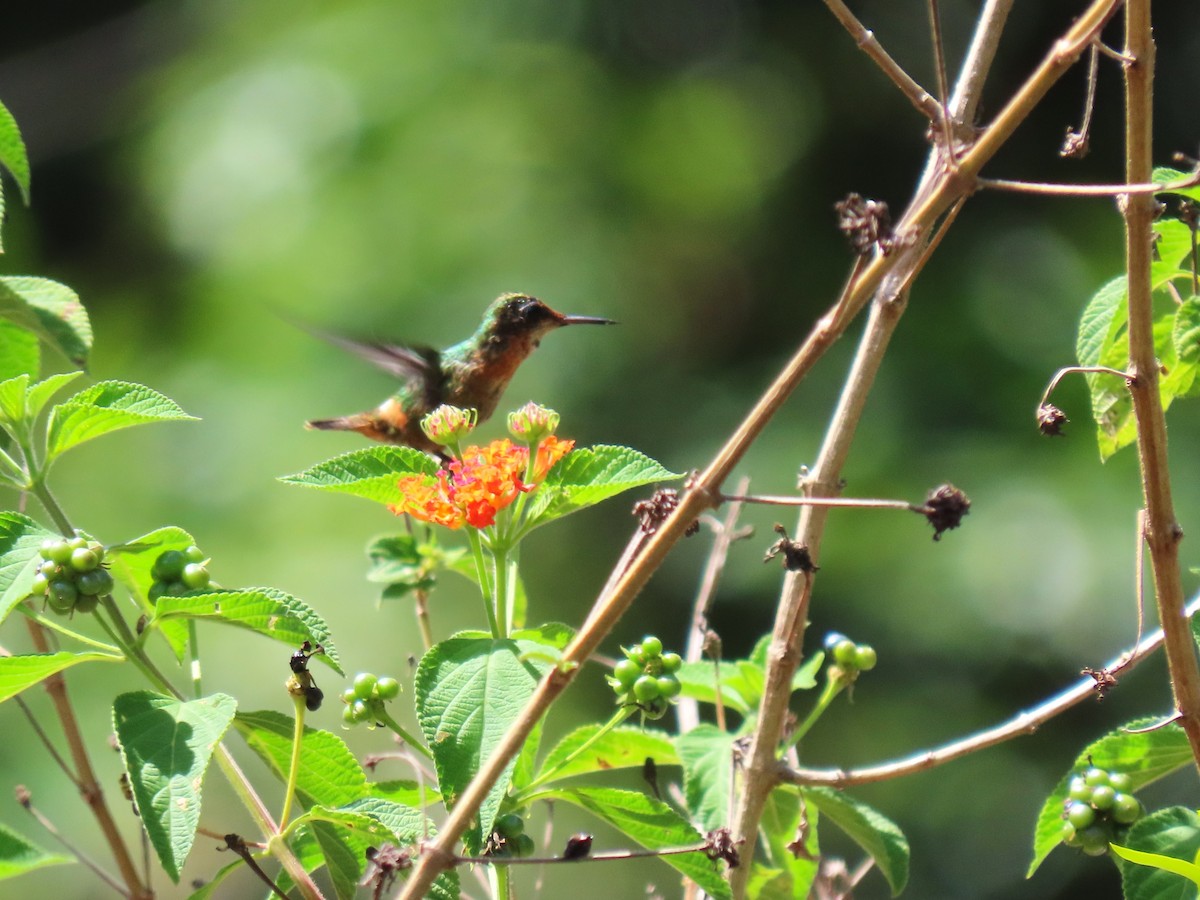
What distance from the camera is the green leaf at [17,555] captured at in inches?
47.1

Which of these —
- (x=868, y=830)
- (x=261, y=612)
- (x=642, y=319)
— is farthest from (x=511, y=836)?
(x=642, y=319)

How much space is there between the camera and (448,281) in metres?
5.81

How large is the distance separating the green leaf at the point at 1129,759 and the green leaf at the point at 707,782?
0.36 metres

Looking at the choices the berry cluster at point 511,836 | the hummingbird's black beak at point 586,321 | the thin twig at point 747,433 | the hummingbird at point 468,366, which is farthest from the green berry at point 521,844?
the hummingbird at point 468,366

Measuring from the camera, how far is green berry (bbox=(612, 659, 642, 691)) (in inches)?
52.0

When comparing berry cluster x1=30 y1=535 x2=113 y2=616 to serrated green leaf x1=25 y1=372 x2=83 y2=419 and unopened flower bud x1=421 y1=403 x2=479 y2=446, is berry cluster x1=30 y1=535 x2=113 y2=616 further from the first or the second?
unopened flower bud x1=421 y1=403 x2=479 y2=446

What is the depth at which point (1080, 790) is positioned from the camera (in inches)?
53.9

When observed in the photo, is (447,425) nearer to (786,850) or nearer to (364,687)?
(364,687)

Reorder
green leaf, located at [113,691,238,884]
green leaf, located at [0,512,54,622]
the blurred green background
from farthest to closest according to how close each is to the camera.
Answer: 1. the blurred green background
2. green leaf, located at [0,512,54,622]
3. green leaf, located at [113,691,238,884]

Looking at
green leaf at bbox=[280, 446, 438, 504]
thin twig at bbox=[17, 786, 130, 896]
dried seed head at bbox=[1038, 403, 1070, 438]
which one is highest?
dried seed head at bbox=[1038, 403, 1070, 438]

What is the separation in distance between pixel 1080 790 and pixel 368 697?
2.52 ft

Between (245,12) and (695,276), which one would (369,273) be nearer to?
(695,276)

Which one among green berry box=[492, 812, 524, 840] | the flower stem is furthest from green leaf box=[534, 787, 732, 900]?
the flower stem

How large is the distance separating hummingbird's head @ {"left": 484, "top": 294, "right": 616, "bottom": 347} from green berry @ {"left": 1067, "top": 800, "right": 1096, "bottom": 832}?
209 cm
